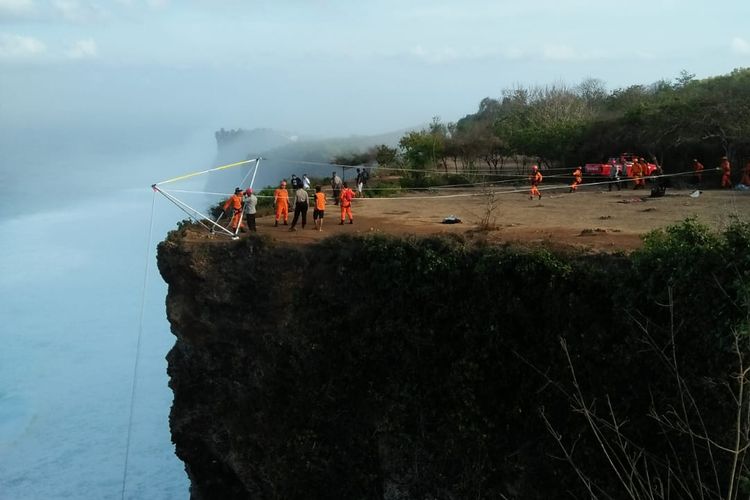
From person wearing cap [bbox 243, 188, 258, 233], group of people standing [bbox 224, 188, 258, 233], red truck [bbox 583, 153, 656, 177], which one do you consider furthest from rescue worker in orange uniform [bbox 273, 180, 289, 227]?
red truck [bbox 583, 153, 656, 177]

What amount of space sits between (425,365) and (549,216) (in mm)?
7228

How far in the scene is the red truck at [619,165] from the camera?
79.4 ft

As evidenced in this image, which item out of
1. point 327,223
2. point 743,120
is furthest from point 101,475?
point 743,120

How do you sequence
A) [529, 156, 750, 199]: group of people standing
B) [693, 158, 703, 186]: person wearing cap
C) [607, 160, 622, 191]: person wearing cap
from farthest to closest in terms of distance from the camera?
[607, 160, 622, 191]: person wearing cap, [693, 158, 703, 186]: person wearing cap, [529, 156, 750, 199]: group of people standing

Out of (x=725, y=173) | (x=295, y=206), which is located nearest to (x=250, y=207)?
(x=295, y=206)

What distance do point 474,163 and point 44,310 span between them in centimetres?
2467

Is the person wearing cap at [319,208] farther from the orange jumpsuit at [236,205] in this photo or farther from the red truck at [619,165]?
the red truck at [619,165]

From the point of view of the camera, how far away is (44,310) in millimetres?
39812

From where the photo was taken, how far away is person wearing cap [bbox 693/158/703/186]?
22875mm

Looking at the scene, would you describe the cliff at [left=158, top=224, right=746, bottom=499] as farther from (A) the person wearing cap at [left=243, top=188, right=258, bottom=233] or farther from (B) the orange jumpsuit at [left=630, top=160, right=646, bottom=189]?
(B) the orange jumpsuit at [left=630, top=160, right=646, bottom=189]

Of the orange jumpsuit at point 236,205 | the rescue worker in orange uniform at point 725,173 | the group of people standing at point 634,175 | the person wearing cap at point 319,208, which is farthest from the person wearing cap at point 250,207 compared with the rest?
the rescue worker in orange uniform at point 725,173

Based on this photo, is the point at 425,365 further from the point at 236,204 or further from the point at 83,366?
the point at 83,366

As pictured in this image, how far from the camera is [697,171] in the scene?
23.0 meters

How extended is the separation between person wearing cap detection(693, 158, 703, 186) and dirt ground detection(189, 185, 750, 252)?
0.98 m
